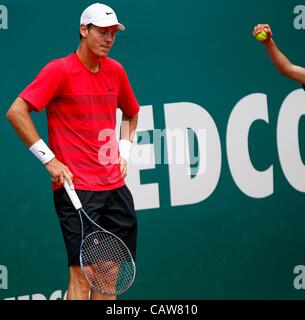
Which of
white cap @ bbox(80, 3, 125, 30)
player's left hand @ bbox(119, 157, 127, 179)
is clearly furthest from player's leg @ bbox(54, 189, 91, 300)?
white cap @ bbox(80, 3, 125, 30)

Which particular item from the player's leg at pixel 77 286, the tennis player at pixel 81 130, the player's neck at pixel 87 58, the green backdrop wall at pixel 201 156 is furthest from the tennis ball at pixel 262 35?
the player's leg at pixel 77 286

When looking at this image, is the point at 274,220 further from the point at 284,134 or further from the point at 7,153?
the point at 7,153

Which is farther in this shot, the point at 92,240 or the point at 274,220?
the point at 274,220

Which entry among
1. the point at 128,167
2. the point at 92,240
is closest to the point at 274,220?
the point at 128,167

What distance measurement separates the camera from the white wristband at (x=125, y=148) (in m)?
6.22

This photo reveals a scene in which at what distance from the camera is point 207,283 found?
6973 mm

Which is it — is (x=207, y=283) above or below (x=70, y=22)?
below

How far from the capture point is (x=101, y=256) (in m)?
5.90

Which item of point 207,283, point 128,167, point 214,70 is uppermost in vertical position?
point 214,70

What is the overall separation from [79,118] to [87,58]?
0.32m

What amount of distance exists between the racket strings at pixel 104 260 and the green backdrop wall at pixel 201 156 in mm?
775

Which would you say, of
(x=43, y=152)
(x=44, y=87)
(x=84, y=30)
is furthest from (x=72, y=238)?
(x=84, y=30)

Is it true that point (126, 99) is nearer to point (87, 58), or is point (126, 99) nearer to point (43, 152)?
point (87, 58)

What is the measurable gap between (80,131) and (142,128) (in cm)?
88
